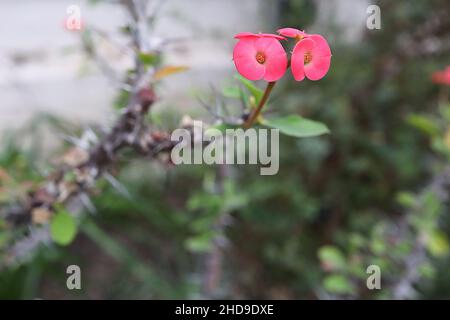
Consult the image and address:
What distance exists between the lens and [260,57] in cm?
49

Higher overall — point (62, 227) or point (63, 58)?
point (63, 58)

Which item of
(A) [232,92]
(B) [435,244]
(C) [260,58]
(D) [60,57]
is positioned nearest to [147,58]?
(A) [232,92]

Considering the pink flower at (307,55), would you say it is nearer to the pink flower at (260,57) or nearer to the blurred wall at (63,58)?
the pink flower at (260,57)

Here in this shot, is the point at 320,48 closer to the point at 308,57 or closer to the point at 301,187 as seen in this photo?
the point at 308,57

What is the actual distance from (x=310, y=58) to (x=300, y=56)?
0.02 meters

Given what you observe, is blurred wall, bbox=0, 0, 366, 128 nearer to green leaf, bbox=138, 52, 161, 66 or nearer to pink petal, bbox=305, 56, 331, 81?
green leaf, bbox=138, 52, 161, 66

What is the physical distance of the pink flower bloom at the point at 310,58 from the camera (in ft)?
1.60

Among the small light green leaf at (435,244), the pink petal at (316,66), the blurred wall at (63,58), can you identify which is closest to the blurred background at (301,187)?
the small light green leaf at (435,244)

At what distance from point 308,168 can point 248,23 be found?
0.75 metres

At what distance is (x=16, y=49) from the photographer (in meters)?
2.11

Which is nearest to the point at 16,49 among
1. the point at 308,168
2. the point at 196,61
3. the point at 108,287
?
the point at 196,61

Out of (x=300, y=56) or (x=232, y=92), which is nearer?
(x=300, y=56)
